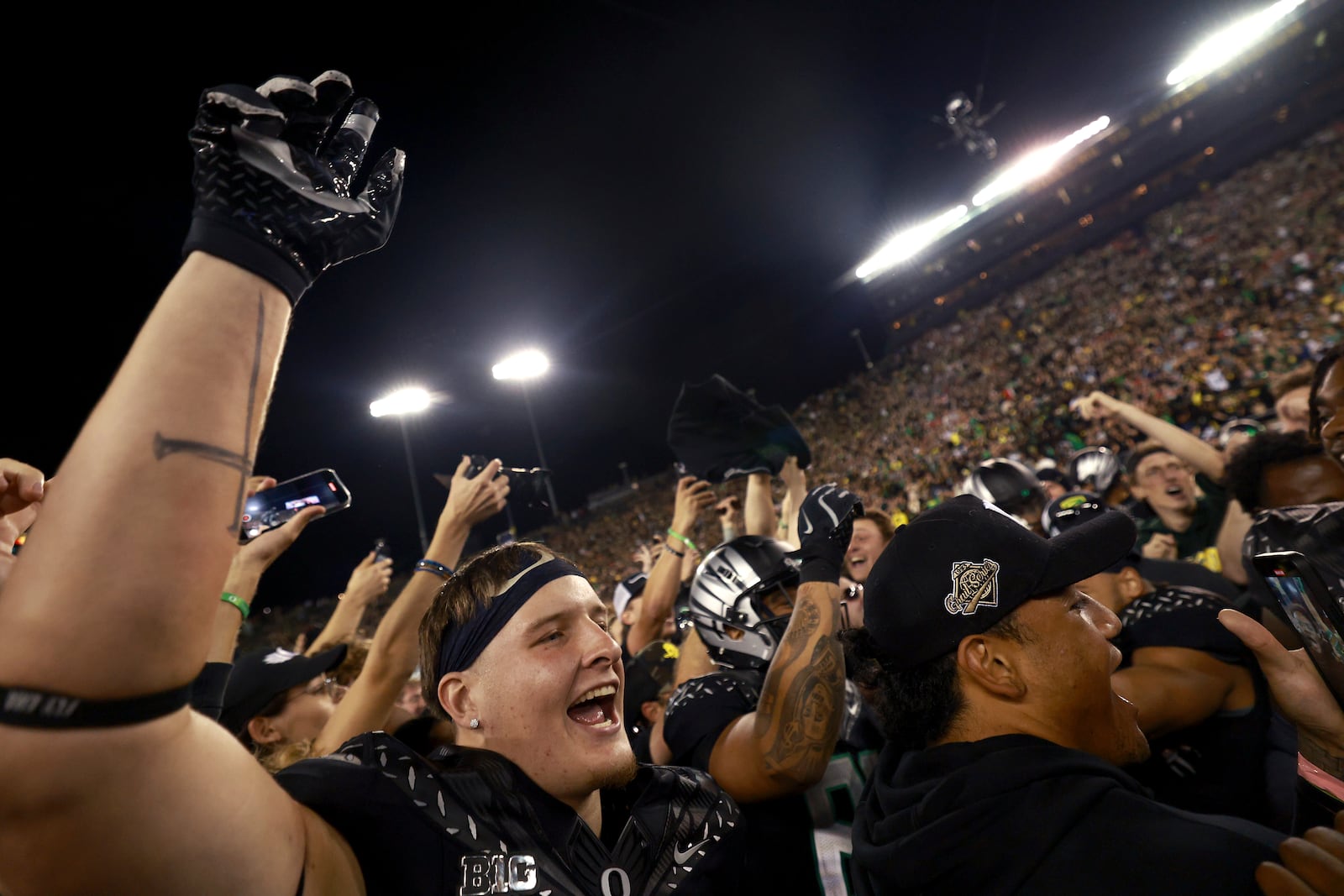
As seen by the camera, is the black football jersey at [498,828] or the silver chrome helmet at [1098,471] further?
the silver chrome helmet at [1098,471]

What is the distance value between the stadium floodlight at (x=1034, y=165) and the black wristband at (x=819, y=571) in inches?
841

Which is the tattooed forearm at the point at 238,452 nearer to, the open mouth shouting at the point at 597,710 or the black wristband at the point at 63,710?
the black wristband at the point at 63,710

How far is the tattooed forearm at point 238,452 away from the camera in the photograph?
2.56ft

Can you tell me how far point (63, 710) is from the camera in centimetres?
69

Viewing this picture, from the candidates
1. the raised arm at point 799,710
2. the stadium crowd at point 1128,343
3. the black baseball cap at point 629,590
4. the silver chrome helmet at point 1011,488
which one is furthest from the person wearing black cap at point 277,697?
the stadium crowd at point 1128,343

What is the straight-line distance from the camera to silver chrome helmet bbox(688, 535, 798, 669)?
3178 mm

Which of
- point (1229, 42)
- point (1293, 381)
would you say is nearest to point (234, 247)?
point (1293, 381)

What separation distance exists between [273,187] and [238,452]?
43 centimetres

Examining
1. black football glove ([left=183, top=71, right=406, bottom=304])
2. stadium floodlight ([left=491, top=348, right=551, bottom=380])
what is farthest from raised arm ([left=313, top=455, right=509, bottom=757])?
stadium floodlight ([left=491, top=348, right=551, bottom=380])

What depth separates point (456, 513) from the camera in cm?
266

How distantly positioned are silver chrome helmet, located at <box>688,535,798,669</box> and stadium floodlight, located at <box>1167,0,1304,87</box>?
68.2 feet

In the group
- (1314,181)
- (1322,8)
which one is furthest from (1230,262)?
(1322,8)

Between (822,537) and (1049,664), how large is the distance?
114cm

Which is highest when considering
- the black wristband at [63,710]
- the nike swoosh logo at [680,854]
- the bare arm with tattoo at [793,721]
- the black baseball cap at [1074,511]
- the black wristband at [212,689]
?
the black wristband at [212,689]
